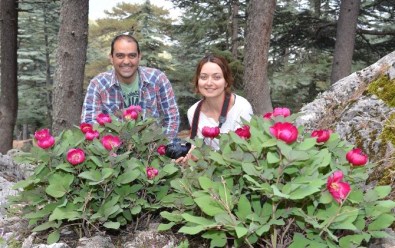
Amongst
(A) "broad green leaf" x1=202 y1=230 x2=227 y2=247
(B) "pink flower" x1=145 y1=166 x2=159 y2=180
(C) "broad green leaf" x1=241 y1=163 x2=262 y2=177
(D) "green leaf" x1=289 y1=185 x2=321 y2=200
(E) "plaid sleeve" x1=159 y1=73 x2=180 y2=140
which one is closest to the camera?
(D) "green leaf" x1=289 y1=185 x2=321 y2=200

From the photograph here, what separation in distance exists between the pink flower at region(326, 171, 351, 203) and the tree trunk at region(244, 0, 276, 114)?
5.55 meters

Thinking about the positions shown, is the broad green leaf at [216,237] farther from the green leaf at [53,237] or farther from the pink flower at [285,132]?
the green leaf at [53,237]

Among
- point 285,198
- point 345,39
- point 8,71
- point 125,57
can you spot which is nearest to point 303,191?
point 285,198

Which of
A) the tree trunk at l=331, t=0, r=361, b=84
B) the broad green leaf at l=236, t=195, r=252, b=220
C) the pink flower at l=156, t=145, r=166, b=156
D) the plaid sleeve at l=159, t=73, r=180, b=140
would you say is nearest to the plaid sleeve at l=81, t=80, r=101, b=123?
the plaid sleeve at l=159, t=73, r=180, b=140

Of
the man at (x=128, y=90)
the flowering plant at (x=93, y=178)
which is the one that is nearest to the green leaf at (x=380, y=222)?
the flowering plant at (x=93, y=178)

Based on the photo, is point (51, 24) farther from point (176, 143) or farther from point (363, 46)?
point (176, 143)

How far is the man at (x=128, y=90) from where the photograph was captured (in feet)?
10.6

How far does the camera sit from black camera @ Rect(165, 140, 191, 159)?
2773 mm

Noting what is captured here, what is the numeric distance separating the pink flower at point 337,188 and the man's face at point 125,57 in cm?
212

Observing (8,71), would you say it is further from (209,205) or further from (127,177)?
(209,205)

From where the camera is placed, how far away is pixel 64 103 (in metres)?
5.55

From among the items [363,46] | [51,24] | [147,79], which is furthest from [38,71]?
[147,79]

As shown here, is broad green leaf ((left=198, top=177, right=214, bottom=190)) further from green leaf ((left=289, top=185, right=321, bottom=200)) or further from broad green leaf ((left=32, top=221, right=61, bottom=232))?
broad green leaf ((left=32, top=221, right=61, bottom=232))

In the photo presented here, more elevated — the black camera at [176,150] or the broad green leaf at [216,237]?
the black camera at [176,150]
